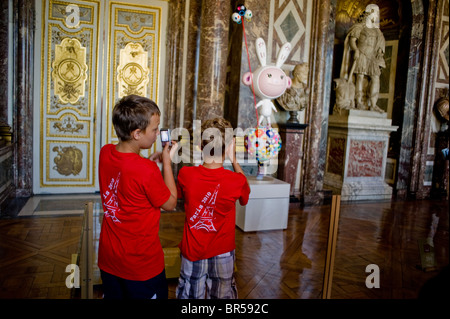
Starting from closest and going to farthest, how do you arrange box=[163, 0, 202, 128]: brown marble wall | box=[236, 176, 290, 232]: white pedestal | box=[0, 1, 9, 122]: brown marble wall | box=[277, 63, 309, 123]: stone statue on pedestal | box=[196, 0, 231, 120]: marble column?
1. box=[236, 176, 290, 232]: white pedestal
2. box=[196, 0, 231, 120]: marble column
3. box=[0, 1, 9, 122]: brown marble wall
4. box=[277, 63, 309, 123]: stone statue on pedestal
5. box=[163, 0, 202, 128]: brown marble wall

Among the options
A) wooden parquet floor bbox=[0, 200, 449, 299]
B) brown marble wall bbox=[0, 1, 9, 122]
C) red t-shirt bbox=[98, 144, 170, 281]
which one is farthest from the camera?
brown marble wall bbox=[0, 1, 9, 122]

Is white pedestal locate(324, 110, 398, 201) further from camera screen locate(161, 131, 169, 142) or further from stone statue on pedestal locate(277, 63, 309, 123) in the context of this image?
camera screen locate(161, 131, 169, 142)

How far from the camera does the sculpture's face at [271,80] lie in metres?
4.00

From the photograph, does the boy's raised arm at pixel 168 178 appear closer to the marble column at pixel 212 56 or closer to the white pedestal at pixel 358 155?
the marble column at pixel 212 56

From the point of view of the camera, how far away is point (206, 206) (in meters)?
1.68

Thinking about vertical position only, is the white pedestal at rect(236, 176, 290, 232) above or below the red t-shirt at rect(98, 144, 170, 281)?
below

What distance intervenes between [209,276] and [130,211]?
0.63m

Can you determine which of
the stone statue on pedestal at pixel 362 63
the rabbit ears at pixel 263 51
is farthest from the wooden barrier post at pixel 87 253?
the stone statue on pedestal at pixel 362 63

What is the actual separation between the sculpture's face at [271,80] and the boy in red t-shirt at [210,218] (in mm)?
2443

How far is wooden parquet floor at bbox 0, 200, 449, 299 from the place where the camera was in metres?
2.35

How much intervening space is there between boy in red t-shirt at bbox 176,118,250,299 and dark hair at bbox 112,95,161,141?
401 millimetres

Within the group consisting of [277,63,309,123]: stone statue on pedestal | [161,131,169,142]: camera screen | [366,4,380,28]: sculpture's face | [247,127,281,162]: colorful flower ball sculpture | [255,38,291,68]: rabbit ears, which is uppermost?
[366,4,380,28]: sculpture's face

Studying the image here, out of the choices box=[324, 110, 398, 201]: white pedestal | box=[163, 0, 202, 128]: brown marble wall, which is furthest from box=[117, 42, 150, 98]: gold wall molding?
box=[324, 110, 398, 201]: white pedestal
